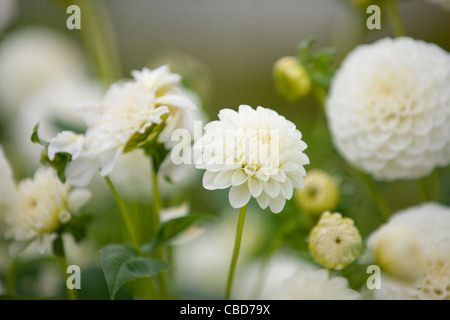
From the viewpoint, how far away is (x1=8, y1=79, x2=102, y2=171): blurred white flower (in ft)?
1.67

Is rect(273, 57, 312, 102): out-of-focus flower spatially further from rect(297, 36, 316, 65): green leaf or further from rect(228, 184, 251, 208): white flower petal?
rect(228, 184, 251, 208): white flower petal

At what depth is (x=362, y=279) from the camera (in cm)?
30

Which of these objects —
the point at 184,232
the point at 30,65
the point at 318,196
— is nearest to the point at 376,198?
the point at 318,196

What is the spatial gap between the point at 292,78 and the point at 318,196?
10cm

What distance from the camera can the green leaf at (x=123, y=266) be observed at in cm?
25

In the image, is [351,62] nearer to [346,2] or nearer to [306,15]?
[346,2]

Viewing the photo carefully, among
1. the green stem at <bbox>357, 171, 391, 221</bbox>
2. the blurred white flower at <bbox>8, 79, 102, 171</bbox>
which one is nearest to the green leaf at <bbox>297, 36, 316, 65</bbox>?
the green stem at <bbox>357, 171, 391, 221</bbox>

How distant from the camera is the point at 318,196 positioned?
35 cm

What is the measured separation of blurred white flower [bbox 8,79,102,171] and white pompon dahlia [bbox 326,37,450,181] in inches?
12.0

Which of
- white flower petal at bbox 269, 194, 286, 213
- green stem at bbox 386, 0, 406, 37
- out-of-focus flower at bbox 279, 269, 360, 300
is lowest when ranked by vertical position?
out-of-focus flower at bbox 279, 269, 360, 300

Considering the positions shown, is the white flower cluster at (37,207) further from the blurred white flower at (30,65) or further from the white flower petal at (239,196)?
the blurred white flower at (30,65)

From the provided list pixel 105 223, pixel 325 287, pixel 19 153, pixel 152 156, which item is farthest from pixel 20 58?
pixel 325 287

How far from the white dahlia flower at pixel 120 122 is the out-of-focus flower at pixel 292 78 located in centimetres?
11

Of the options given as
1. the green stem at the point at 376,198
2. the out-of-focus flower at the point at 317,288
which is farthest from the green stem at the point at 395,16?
the out-of-focus flower at the point at 317,288
